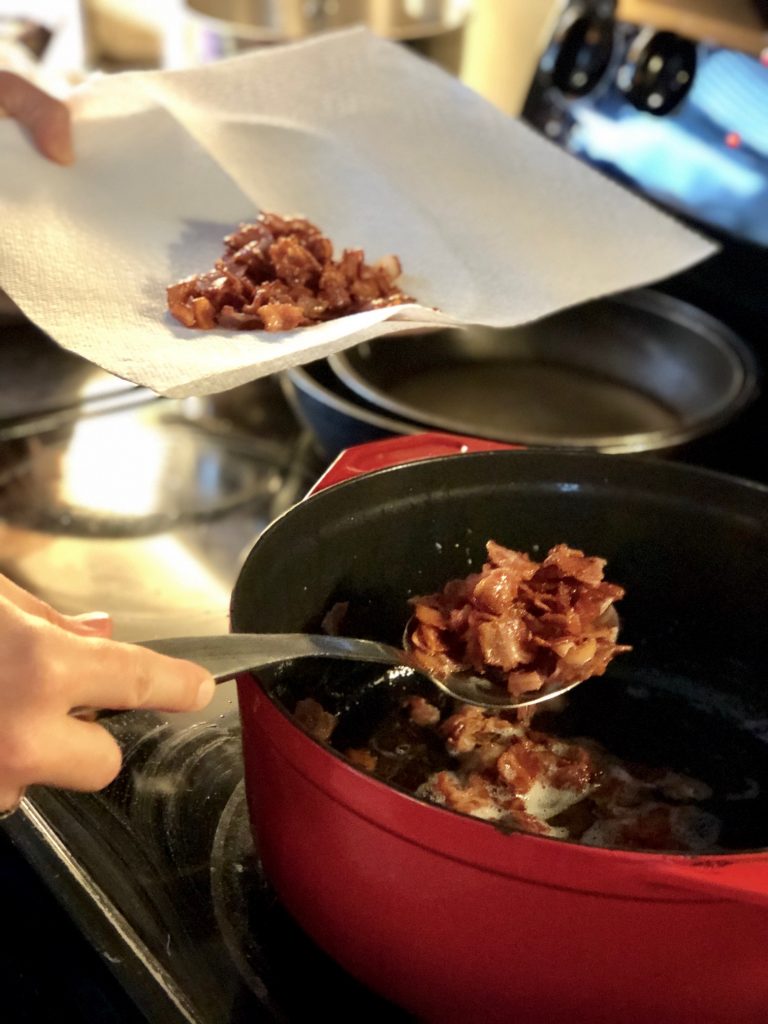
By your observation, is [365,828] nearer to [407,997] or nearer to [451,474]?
[407,997]

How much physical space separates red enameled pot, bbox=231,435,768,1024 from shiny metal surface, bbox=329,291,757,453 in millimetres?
241

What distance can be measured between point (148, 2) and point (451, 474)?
139 cm

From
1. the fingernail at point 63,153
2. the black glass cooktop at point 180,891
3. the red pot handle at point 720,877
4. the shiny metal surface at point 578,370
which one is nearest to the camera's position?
the red pot handle at point 720,877

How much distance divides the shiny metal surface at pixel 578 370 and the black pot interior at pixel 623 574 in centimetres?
24

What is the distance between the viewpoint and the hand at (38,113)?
0.77 metres

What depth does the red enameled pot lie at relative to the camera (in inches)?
14.6

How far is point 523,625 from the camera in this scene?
551mm

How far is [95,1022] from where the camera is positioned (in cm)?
51

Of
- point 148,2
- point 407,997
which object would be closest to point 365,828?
point 407,997

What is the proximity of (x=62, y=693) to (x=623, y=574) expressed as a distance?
36cm

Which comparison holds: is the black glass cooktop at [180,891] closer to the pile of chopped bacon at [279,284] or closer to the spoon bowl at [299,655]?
the spoon bowl at [299,655]

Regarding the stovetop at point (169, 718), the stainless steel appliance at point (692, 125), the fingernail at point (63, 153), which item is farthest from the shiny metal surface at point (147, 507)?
the stainless steel appliance at point (692, 125)

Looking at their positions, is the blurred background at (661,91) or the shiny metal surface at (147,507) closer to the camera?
the shiny metal surface at (147,507)

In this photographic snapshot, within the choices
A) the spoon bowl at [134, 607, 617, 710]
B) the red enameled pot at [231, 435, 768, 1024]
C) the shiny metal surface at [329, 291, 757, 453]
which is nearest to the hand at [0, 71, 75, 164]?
the shiny metal surface at [329, 291, 757, 453]
